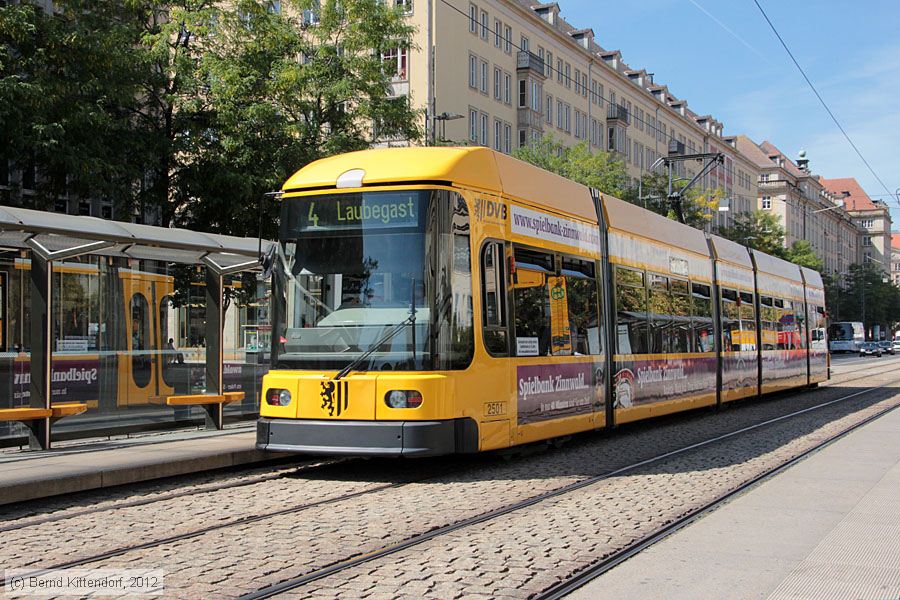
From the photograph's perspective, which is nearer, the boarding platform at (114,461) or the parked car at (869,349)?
the boarding platform at (114,461)

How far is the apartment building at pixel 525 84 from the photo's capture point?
1853 inches

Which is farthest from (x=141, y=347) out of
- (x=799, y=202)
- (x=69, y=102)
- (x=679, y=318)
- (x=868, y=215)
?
(x=868, y=215)

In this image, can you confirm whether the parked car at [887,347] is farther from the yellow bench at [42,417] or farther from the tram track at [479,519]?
the yellow bench at [42,417]

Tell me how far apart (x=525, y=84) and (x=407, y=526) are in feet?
165

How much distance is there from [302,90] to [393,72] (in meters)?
2.89

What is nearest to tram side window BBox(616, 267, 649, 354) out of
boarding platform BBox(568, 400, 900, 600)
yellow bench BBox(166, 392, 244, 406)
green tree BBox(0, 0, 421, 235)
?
boarding platform BBox(568, 400, 900, 600)

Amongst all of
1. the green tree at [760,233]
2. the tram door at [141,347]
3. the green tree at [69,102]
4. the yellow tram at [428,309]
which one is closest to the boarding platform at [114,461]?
the tram door at [141,347]

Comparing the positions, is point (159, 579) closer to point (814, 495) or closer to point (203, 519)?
point (203, 519)

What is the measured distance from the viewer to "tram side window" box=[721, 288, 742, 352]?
19047 millimetres

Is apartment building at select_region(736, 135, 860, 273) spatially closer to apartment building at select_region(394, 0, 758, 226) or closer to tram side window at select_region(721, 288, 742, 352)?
apartment building at select_region(394, 0, 758, 226)

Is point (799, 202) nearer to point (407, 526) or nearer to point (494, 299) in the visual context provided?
point (494, 299)

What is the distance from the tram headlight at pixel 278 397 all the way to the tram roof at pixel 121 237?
10.7 ft

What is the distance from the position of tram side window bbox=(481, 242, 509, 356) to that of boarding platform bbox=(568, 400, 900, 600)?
2.85 metres

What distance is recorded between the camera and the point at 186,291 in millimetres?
14000
